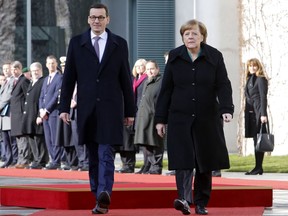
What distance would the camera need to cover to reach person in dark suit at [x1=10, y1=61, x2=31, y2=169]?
74.8 ft

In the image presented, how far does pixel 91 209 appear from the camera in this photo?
12.2 meters

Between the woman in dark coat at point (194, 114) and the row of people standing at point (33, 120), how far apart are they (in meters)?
9.69

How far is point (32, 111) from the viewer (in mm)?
22484

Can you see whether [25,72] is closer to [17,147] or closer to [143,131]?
[17,147]

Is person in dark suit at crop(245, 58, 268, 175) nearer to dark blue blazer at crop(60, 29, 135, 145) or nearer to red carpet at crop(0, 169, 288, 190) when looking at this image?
red carpet at crop(0, 169, 288, 190)

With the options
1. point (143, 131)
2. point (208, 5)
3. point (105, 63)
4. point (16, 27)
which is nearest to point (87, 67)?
point (105, 63)

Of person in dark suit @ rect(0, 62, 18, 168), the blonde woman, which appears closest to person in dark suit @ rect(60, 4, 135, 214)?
the blonde woman

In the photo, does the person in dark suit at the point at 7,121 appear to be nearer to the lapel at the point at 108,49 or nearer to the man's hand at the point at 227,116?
the lapel at the point at 108,49

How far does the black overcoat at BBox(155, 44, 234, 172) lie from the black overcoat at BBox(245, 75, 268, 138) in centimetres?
771

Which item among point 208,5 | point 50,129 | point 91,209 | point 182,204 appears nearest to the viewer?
point 182,204

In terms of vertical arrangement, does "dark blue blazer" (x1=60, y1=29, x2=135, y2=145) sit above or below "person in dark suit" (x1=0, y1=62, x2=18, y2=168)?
above

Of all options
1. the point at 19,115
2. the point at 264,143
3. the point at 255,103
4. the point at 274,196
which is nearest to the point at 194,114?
the point at 274,196

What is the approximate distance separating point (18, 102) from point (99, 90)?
38.0 feet

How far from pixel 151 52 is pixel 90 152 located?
20293mm
